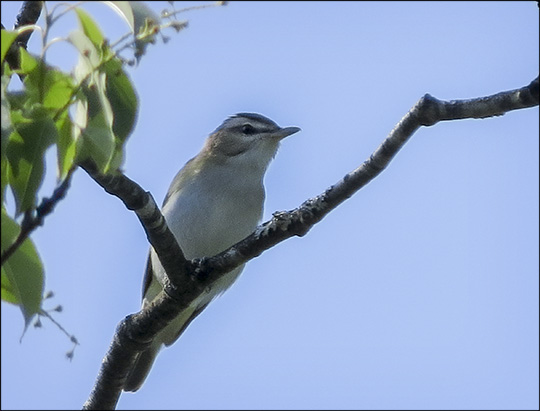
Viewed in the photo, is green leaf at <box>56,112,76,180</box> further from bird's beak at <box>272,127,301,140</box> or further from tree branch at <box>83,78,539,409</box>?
bird's beak at <box>272,127,301,140</box>

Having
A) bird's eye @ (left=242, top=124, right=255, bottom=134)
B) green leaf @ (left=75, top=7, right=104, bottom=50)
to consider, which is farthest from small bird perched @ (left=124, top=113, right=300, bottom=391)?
green leaf @ (left=75, top=7, right=104, bottom=50)

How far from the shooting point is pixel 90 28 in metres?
2.79

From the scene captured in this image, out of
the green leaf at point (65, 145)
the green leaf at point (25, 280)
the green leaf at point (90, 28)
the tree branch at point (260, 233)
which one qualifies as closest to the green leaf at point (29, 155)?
the green leaf at point (65, 145)

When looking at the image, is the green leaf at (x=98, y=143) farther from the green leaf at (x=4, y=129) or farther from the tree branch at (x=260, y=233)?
the tree branch at (x=260, y=233)

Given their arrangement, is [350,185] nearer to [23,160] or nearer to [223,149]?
[23,160]

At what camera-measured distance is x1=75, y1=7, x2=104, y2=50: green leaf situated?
2758mm

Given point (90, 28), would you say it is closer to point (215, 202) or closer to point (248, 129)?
point (215, 202)

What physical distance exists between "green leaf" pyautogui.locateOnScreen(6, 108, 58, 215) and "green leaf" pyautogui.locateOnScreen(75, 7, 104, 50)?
299 millimetres

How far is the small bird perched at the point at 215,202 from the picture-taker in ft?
25.1

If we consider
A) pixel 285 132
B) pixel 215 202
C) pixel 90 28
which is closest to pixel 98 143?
pixel 90 28

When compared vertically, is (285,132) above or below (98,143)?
above

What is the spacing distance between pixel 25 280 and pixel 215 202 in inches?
197

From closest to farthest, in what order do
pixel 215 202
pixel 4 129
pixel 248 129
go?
pixel 4 129 < pixel 215 202 < pixel 248 129

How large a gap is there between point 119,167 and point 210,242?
16.2 feet
